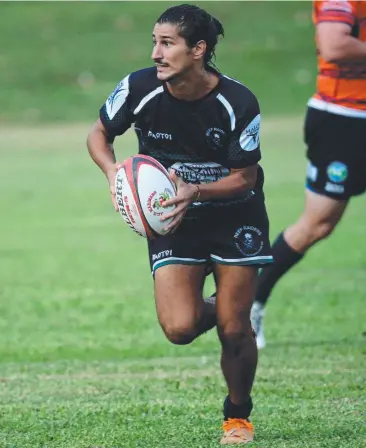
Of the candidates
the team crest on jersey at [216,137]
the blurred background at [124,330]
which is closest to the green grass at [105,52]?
the blurred background at [124,330]

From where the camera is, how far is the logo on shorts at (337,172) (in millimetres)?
8168

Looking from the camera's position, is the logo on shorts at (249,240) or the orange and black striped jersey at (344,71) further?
the orange and black striped jersey at (344,71)

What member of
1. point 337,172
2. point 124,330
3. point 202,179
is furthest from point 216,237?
point 124,330

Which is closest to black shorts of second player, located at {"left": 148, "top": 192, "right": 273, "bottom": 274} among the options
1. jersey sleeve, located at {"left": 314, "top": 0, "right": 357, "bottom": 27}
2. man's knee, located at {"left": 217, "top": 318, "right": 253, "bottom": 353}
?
man's knee, located at {"left": 217, "top": 318, "right": 253, "bottom": 353}

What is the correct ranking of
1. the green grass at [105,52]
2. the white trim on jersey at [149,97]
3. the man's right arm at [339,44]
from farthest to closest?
1. the green grass at [105,52]
2. the man's right arm at [339,44]
3. the white trim on jersey at [149,97]

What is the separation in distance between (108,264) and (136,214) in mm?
6428

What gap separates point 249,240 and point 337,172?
241 centimetres

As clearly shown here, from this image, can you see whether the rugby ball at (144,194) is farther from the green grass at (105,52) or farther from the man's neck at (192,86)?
the green grass at (105,52)

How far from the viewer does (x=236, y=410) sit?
19.0 feet

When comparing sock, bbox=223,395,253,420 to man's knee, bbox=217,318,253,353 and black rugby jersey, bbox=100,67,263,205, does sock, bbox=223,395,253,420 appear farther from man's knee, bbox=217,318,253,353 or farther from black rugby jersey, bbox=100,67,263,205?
black rugby jersey, bbox=100,67,263,205

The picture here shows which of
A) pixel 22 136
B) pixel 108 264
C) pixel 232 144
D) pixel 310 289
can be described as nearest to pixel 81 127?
pixel 22 136

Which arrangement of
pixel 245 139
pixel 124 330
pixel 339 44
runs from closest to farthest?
pixel 245 139, pixel 339 44, pixel 124 330

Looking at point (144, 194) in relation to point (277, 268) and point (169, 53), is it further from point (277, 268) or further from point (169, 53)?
point (277, 268)

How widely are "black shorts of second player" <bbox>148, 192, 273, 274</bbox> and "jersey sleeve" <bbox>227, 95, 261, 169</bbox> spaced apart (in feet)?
0.90
